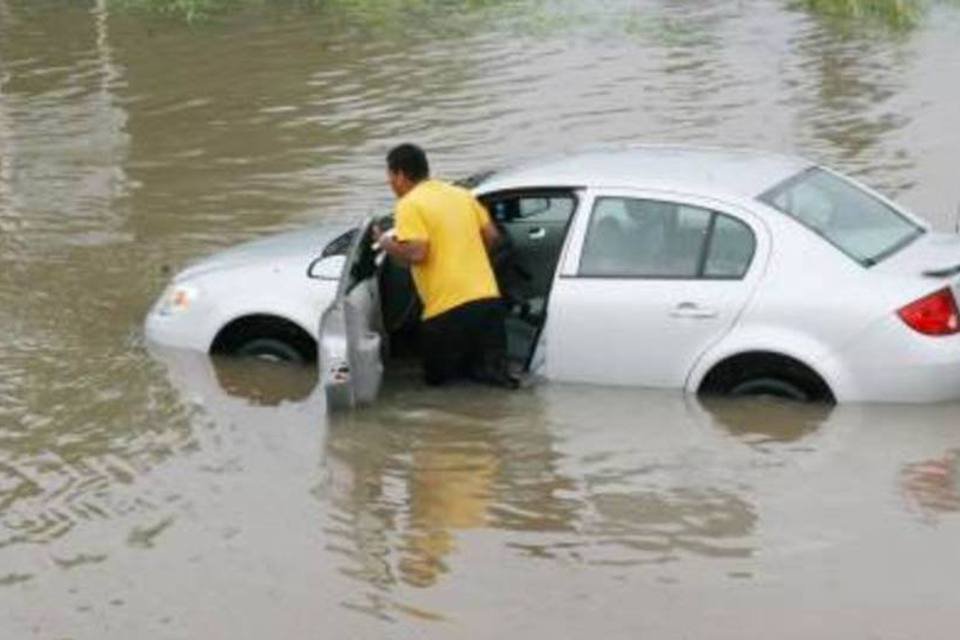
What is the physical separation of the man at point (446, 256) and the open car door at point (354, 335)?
8.1 inches

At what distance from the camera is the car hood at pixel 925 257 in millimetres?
8727

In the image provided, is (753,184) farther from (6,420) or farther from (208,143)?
(208,143)

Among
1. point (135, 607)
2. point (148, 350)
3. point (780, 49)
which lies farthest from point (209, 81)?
point (135, 607)

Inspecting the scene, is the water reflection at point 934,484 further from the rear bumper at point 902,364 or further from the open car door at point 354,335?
the open car door at point 354,335

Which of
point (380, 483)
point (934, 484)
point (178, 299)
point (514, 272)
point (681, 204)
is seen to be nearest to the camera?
point (934, 484)

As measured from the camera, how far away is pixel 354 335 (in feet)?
29.3

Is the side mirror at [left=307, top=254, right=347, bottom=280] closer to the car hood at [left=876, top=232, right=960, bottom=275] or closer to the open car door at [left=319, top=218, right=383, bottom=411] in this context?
the open car door at [left=319, top=218, right=383, bottom=411]

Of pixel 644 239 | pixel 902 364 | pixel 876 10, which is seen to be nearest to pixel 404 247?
pixel 644 239

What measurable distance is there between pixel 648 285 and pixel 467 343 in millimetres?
971

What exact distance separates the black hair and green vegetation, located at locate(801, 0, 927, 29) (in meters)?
18.1

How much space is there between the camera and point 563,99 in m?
20.2

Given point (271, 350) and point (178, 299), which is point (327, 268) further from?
point (178, 299)

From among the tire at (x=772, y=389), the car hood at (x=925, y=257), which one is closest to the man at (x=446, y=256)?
the tire at (x=772, y=389)

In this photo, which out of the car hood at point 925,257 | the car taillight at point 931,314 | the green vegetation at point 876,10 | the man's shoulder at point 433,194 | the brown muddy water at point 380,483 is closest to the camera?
the brown muddy water at point 380,483
